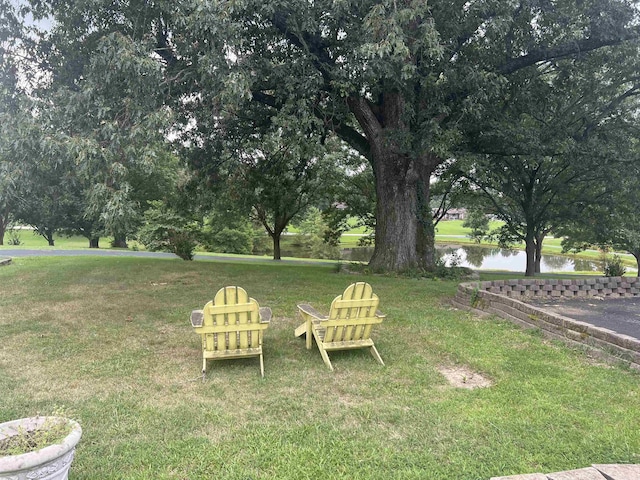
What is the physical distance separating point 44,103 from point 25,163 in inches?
36.9

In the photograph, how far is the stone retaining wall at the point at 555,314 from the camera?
14.7 feet

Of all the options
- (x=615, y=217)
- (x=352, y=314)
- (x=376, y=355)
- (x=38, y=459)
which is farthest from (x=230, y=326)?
(x=615, y=217)

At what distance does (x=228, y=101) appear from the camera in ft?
19.8

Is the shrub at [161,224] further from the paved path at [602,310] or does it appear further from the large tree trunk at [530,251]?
the paved path at [602,310]

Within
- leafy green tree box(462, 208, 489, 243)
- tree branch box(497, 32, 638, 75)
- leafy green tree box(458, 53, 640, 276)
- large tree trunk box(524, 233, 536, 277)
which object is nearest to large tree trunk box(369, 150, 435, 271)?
leafy green tree box(458, 53, 640, 276)

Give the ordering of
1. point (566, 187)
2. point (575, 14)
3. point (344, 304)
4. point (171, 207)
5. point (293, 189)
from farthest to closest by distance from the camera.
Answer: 1. point (171, 207)
2. point (293, 189)
3. point (566, 187)
4. point (575, 14)
5. point (344, 304)

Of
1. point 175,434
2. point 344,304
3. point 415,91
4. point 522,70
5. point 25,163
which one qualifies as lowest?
point 175,434

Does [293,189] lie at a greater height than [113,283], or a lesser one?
greater

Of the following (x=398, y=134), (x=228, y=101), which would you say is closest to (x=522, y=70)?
(x=398, y=134)

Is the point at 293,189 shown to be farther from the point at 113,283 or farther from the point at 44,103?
the point at 44,103

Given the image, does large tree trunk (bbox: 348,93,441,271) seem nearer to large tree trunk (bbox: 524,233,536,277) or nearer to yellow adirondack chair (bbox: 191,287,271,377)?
yellow adirondack chair (bbox: 191,287,271,377)

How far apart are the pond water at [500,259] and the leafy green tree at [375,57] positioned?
→ 664 inches

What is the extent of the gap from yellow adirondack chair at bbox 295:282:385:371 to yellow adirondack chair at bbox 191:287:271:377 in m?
0.66

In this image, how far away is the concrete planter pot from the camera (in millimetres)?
1785
